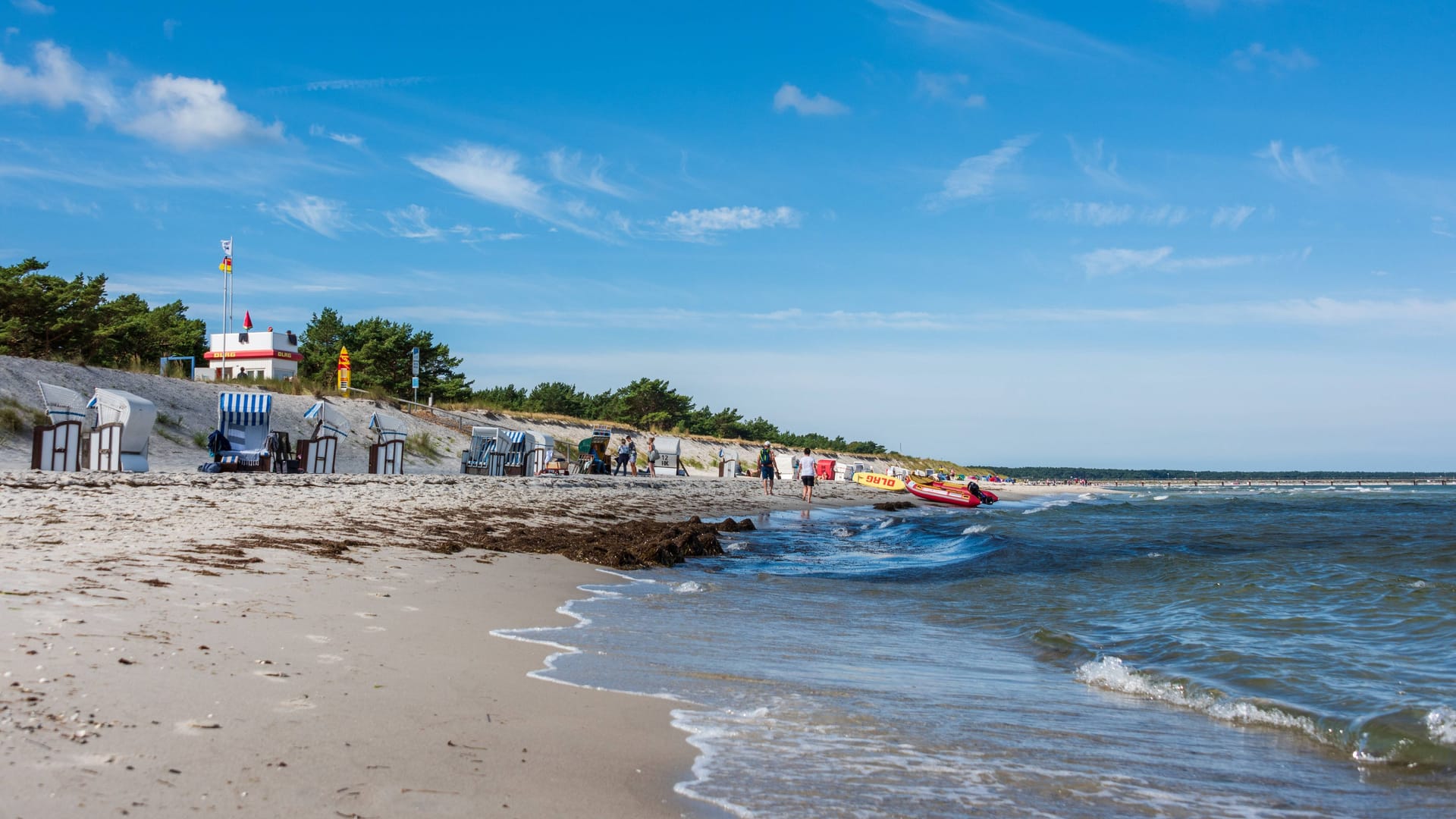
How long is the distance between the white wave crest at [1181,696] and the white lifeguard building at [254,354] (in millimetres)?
35614

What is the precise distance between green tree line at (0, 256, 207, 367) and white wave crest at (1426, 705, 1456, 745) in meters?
29.0

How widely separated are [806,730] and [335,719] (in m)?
1.85

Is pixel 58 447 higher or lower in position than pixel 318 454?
higher

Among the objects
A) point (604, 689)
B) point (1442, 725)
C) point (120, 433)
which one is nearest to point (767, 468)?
point (120, 433)

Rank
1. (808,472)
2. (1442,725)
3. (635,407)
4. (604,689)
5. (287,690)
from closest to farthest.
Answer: (287,690) < (604,689) < (1442,725) < (808,472) < (635,407)

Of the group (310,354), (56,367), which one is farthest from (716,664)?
(310,354)

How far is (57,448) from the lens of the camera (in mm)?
15188

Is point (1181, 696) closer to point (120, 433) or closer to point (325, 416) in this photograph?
point (120, 433)

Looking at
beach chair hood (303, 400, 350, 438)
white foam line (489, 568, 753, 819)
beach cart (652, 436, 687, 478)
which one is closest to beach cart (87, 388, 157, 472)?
beach chair hood (303, 400, 350, 438)

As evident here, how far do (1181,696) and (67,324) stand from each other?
34384 millimetres

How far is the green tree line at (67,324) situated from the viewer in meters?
28.6

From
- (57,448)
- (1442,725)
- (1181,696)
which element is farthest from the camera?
(57,448)

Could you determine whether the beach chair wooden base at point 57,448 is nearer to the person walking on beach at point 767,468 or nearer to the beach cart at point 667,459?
the person walking on beach at point 767,468

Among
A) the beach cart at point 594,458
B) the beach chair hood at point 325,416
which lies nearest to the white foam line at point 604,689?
the beach chair hood at point 325,416
